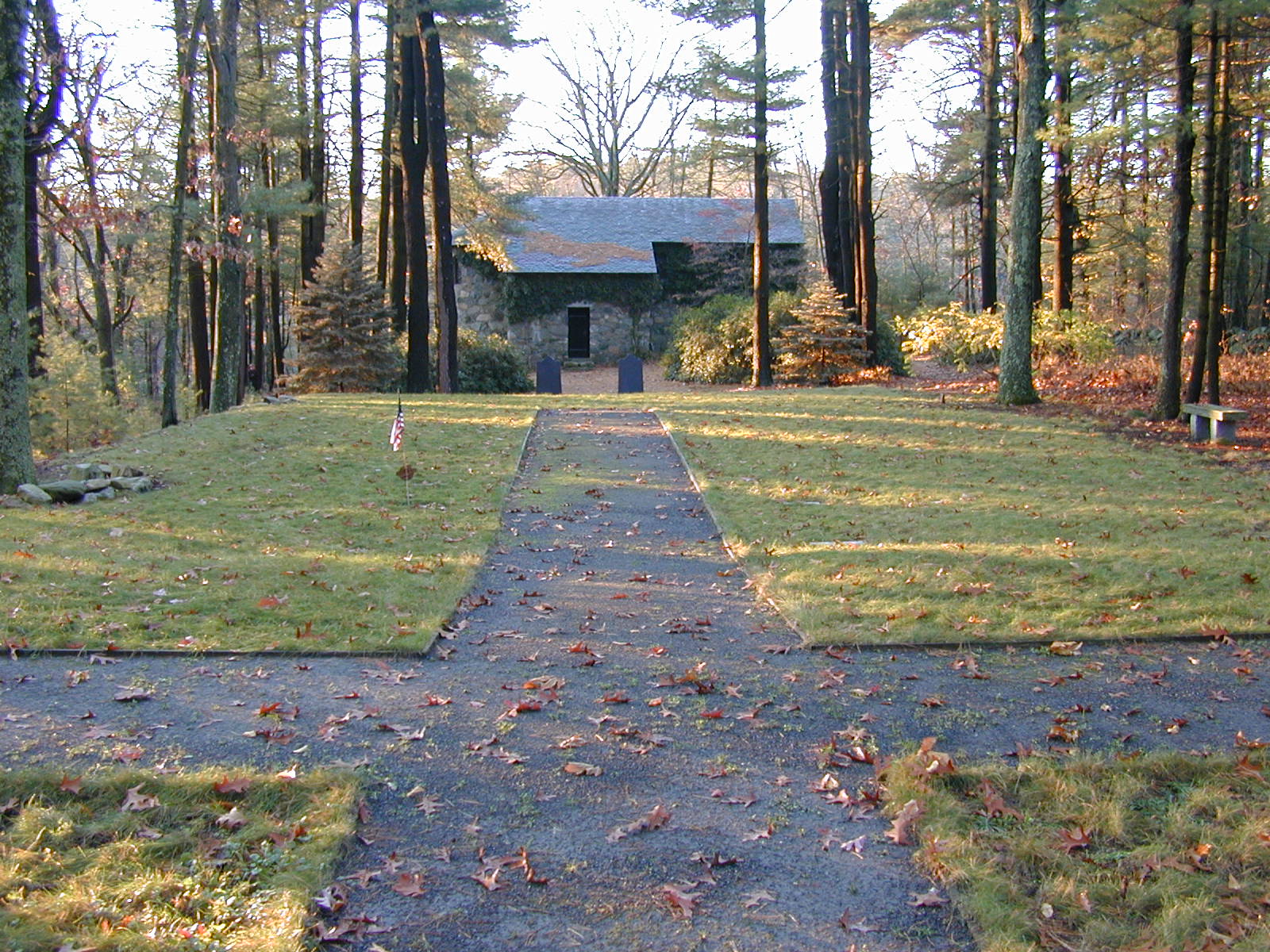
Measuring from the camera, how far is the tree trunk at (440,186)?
938 inches

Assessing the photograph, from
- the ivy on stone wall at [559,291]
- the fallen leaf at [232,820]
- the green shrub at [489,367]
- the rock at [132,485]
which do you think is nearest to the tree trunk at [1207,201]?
the rock at [132,485]

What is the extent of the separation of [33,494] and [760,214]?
18145mm

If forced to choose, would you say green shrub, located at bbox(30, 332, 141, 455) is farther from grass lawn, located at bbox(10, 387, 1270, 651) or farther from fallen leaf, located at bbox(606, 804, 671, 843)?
fallen leaf, located at bbox(606, 804, 671, 843)

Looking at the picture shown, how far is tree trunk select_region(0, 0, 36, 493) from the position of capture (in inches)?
396

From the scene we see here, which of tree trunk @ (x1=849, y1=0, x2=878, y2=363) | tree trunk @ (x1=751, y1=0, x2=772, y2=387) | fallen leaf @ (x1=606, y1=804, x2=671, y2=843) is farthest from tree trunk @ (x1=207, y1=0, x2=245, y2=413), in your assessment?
fallen leaf @ (x1=606, y1=804, x2=671, y2=843)

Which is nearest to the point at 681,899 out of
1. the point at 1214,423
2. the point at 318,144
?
the point at 1214,423

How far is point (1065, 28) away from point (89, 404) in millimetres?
18840

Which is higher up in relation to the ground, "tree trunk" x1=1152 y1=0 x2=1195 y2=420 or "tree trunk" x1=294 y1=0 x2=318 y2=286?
"tree trunk" x1=294 y1=0 x2=318 y2=286

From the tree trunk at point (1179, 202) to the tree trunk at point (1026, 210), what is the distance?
241cm

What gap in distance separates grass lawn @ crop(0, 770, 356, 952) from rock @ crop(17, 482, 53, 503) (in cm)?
665

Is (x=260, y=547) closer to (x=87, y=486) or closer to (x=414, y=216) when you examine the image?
(x=87, y=486)

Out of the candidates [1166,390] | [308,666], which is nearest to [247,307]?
[1166,390]

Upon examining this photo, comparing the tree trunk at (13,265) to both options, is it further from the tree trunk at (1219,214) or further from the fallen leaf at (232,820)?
the tree trunk at (1219,214)

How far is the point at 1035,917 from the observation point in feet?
11.9
